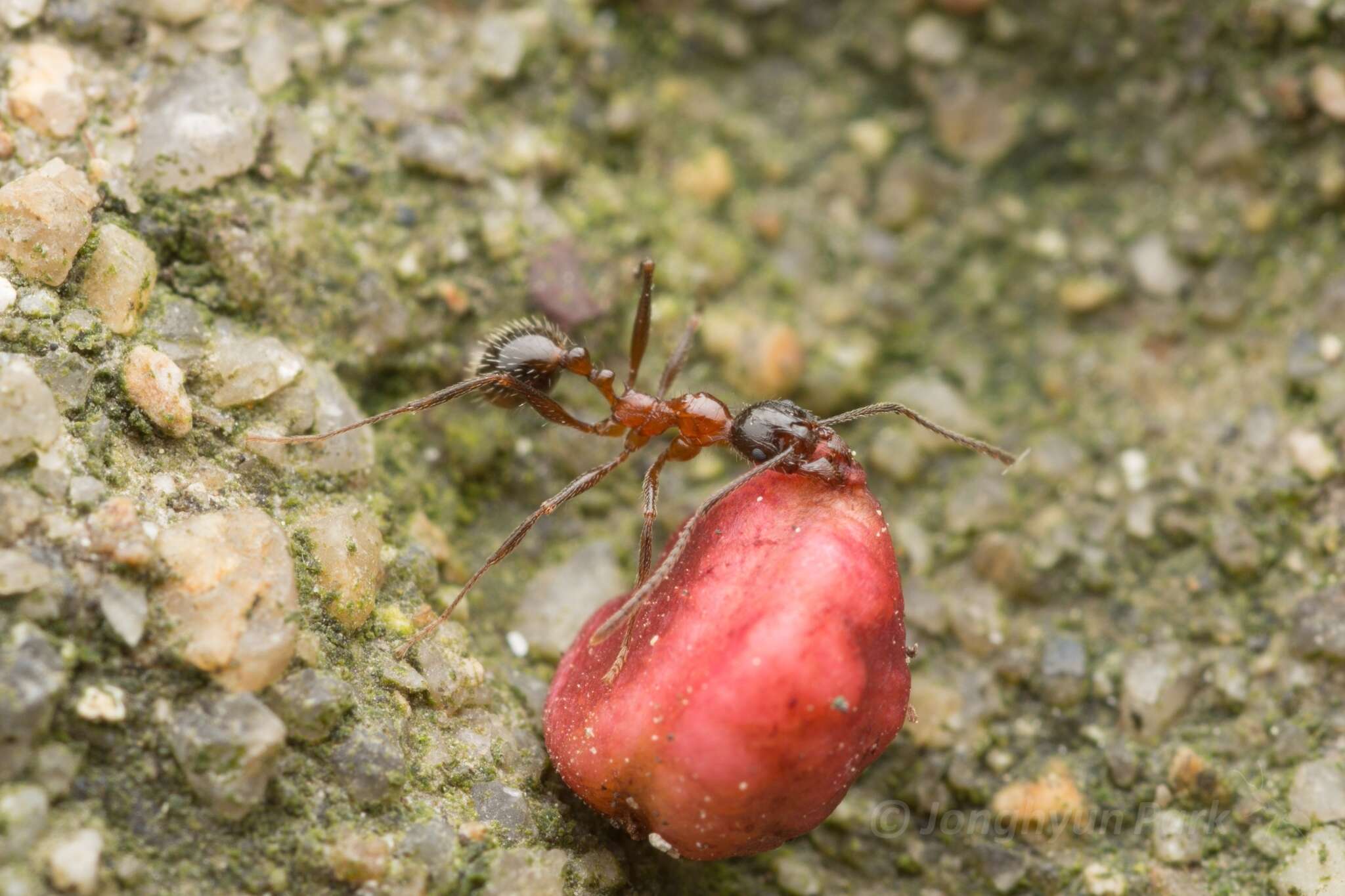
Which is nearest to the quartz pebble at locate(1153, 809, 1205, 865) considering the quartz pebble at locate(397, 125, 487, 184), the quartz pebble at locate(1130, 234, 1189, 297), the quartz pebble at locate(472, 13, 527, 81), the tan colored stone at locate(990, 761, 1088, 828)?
the tan colored stone at locate(990, 761, 1088, 828)

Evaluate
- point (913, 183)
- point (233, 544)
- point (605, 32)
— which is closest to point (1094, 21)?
point (913, 183)

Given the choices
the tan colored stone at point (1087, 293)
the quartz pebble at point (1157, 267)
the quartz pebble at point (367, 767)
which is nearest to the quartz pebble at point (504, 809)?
the quartz pebble at point (367, 767)

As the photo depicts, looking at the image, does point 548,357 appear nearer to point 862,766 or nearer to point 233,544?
point 233,544

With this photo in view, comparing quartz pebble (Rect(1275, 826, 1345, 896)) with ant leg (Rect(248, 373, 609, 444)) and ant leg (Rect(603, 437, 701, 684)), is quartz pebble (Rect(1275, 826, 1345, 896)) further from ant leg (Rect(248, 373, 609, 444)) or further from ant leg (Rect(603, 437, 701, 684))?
ant leg (Rect(248, 373, 609, 444))

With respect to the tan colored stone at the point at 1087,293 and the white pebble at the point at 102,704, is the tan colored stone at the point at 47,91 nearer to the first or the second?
the white pebble at the point at 102,704

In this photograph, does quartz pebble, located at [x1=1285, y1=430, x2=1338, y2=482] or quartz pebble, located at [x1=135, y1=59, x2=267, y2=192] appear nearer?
quartz pebble, located at [x1=135, y1=59, x2=267, y2=192]

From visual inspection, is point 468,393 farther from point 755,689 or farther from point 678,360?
point 755,689
